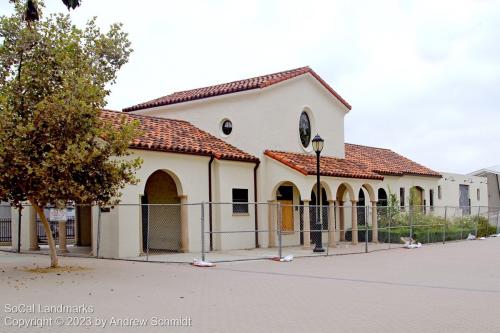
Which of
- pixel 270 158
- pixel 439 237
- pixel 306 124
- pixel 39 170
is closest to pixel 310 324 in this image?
pixel 39 170

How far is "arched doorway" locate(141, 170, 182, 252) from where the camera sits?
2069cm

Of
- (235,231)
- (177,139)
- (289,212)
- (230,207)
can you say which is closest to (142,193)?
(177,139)

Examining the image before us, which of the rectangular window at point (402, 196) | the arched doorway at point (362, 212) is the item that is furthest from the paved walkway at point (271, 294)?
the rectangular window at point (402, 196)

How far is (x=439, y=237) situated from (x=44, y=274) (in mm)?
18045

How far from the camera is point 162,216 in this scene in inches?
840

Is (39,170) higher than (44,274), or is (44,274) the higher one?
(39,170)

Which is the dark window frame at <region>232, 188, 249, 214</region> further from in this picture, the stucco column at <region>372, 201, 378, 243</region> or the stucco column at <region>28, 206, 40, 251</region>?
the stucco column at <region>28, 206, 40, 251</region>

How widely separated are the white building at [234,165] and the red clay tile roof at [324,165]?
70mm

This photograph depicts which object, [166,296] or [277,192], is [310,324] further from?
[277,192]

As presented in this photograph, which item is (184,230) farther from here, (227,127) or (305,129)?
(305,129)

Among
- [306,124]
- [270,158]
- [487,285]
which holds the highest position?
[306,124]

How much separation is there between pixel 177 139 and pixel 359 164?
1016cm

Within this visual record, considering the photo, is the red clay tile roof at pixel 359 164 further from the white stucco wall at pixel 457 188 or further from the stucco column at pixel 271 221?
the white stucco wall at pixel 457 188

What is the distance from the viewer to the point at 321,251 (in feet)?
64.1
